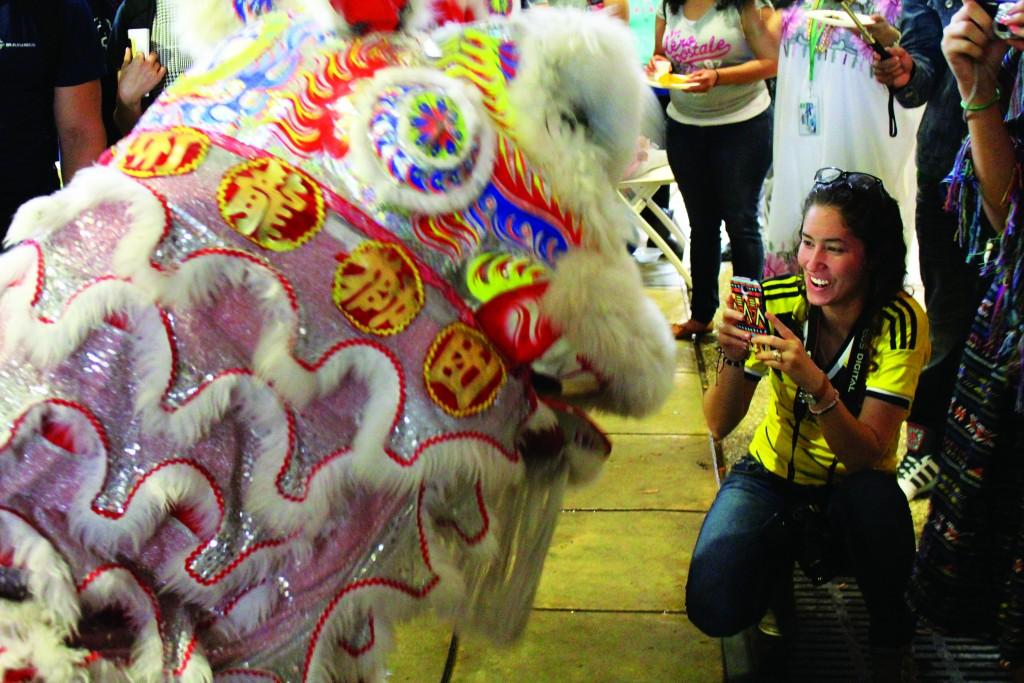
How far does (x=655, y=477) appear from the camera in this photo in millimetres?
2977

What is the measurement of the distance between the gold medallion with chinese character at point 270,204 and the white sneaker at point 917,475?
2.03 meters

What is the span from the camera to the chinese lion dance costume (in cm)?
99

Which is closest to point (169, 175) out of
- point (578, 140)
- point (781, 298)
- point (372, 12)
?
point (372, 12)

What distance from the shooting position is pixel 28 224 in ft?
3.47

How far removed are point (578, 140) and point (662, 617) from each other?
1.46m

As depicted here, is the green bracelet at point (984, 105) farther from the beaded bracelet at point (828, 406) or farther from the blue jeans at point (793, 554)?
the blue jeans at point (793, 554)

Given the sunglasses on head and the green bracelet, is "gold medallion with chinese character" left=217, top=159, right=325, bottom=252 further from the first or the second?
the sunglasses on head

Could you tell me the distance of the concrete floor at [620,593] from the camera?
214 centimetres

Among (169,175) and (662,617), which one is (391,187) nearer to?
(169,175)

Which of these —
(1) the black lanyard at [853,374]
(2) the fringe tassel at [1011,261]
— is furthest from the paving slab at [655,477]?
(2) the fringe tassel at [1011,261]

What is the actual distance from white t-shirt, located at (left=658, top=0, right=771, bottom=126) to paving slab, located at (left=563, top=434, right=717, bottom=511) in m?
1.10

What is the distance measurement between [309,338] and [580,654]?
1.38 m

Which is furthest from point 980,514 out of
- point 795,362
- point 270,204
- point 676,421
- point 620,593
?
point 676,421

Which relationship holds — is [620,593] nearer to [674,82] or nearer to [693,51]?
[674,82]
